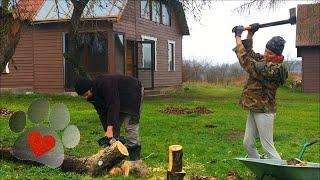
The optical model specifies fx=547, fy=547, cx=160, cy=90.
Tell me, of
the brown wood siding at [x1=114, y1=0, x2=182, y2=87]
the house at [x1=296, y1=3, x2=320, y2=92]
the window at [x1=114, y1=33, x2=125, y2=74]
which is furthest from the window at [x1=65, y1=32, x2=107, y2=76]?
the house at [x1=296, y1=3, x2=320, y2=92]

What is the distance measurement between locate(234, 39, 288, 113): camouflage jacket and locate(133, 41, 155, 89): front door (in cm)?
1749

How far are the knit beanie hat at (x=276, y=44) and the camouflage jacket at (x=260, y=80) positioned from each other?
17 cm

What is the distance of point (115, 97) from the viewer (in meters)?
7.03

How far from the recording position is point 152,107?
711 inches

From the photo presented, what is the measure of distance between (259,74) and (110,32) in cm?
1546

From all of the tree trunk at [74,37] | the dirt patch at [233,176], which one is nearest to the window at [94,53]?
the tree trunk at [74,37]

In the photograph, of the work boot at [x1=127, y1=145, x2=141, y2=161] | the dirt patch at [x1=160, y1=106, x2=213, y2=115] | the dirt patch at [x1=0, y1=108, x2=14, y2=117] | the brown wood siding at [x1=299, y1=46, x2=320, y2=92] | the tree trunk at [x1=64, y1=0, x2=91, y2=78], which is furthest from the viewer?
the brown wood siding at [x1=299, y1=46, x2=320, y2=92]

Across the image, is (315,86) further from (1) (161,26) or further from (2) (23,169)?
(2) (23,169)

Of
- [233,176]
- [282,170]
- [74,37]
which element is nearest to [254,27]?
[233,176]

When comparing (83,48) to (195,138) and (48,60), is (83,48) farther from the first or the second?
(195,138)

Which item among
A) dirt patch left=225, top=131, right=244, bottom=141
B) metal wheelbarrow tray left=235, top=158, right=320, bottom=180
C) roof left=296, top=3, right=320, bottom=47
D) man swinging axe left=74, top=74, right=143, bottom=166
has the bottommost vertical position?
dirt patch left=225, top=131, right=244, bottom=141

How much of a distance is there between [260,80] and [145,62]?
18.7 metres

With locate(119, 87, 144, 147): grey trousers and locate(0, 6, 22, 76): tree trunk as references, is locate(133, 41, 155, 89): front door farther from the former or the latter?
locate(119, 87, 144, 147): grey trousers

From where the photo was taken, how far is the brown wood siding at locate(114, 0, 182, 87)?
77.4 ft
